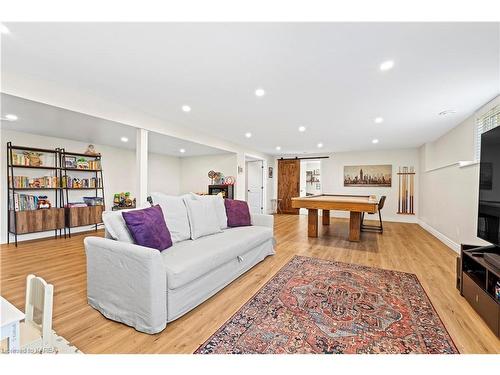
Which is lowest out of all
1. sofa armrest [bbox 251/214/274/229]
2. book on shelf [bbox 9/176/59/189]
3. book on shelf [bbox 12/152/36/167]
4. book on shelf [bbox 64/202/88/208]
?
sofa armrest [bbox 251/214/274/229]

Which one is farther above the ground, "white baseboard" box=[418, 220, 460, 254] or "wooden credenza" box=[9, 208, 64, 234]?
"wooden credenza" box=[9, 208, 64, 234]

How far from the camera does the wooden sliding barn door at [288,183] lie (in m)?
8.50

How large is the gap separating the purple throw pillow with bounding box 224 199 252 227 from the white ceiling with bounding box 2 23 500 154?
4.81 ft

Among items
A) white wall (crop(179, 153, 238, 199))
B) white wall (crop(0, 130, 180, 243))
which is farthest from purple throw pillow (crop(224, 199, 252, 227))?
white wall (crop(0, 130, 180, 243))

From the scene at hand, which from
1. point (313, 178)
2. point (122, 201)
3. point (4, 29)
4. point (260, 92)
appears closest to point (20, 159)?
point (122, 201)

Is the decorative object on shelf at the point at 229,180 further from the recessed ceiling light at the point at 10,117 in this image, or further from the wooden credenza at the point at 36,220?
the recessed ceiling light at the point at 10,117

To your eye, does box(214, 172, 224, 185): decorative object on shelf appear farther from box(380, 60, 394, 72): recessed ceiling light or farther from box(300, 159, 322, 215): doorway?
box(380, 60, 394, 72): recessed ceiling light

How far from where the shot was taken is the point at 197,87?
276 cm

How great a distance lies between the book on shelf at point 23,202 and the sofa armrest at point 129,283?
3623 mm

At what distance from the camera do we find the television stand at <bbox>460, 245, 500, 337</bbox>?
1656 mm

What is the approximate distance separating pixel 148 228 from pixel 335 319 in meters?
1.74

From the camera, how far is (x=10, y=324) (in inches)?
32.6

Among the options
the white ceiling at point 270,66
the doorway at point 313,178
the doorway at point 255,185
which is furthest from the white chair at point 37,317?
the doorway at point 313,178
